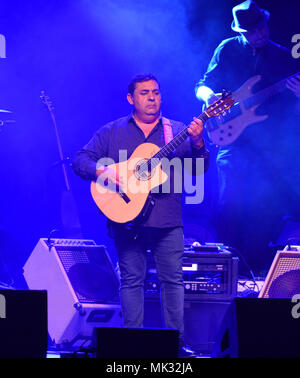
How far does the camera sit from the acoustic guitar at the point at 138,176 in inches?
172

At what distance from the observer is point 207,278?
16.2ft

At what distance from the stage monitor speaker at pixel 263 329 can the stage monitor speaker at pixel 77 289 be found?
2.08 meters

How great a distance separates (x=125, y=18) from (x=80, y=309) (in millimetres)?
3618

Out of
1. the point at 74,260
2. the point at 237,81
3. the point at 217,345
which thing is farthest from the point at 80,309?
the point at 237,81

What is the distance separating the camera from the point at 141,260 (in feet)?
14.5

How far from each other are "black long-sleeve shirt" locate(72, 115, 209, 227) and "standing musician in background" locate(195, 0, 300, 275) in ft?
5.25

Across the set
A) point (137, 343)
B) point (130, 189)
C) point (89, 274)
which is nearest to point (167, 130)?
point (130, 189)

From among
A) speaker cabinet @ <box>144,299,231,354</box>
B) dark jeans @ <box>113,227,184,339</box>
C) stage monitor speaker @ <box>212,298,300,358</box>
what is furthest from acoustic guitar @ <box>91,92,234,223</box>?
stage monitor speaker @ <box>212,298,300,358</box>

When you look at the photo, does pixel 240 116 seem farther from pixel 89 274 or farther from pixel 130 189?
pixel 89 274

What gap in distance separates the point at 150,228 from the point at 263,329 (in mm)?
1568

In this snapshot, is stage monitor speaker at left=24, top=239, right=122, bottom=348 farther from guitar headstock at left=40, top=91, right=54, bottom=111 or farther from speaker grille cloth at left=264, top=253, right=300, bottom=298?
guitar headstock at left=40, top=91, right=54, bottom=111

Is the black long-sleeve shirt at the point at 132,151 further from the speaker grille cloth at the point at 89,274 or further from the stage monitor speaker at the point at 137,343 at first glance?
the stage monitor speaker at the point at 137,343

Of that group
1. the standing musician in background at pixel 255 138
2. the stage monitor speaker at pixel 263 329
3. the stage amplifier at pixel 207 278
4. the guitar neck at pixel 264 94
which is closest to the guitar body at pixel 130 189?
the stage amplifier at pixel 207 278

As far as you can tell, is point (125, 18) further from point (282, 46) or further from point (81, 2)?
point (282, 46)
